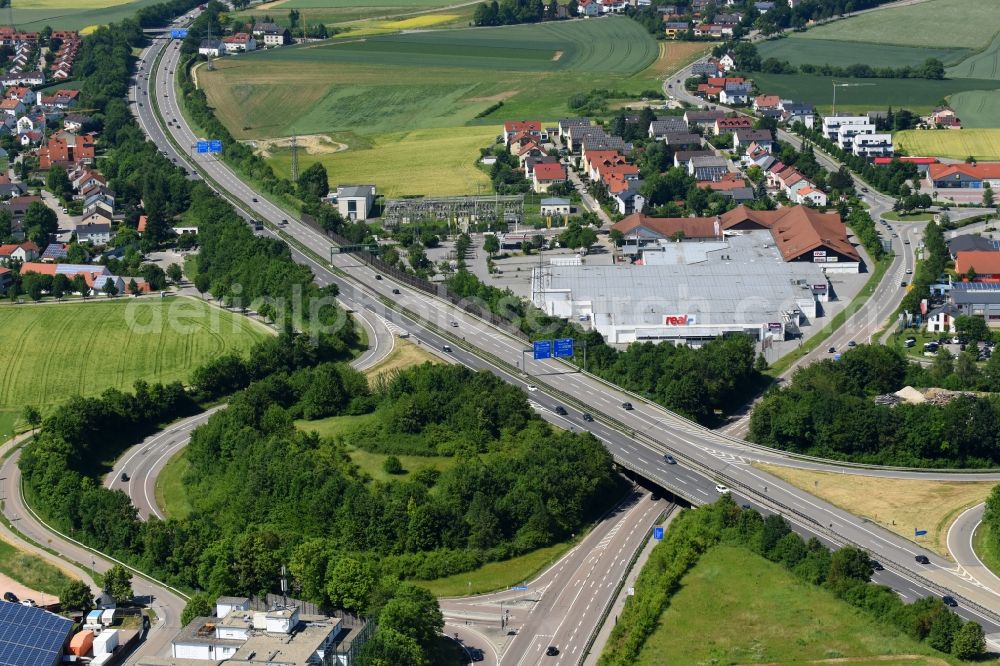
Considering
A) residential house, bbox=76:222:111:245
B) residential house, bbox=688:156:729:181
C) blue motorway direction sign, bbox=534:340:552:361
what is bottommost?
blue motorway direction sign, bbox=534:340:552:361

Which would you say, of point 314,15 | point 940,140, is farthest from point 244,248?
point 314,15

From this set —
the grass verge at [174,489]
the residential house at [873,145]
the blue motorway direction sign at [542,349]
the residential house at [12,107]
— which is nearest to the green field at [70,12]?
the residential house at [12,107]

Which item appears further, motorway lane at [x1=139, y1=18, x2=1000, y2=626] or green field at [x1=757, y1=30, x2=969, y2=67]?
green field at [x1=757, y1=30, x2=969, y2=67]

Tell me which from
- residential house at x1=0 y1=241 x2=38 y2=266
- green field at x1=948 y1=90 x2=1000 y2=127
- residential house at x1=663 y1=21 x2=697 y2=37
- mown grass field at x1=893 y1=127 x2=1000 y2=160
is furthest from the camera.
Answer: residential house at x1=663 y1=21 x2=697 y2=37

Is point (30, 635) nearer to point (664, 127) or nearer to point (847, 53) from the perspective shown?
point (664, 127)

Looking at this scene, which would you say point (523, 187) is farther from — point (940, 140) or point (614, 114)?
point (940, 140)

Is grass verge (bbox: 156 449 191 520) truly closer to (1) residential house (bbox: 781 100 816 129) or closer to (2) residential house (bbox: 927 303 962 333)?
(2) residential house (bbox: 927 303 962 333)

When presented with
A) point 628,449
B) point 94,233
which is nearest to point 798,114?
point 94,233

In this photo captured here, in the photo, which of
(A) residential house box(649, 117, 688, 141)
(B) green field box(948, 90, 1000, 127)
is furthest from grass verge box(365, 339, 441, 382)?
(B) green field box(948, 90, 1000, 127)
